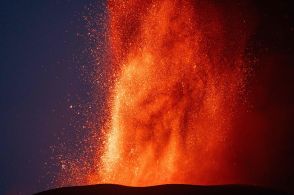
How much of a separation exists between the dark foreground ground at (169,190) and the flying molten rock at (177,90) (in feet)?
27.3

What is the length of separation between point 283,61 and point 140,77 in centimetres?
814

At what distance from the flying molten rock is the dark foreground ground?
8.32m

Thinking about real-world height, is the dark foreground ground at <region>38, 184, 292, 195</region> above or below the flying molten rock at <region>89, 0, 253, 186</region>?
below

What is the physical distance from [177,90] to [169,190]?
1237cm

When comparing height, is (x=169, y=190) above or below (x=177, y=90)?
below

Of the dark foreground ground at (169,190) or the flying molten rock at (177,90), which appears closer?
the dark foreground ground at (169,190)

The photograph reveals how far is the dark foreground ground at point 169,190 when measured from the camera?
1023 centimetres

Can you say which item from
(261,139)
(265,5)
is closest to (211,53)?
(265,5)

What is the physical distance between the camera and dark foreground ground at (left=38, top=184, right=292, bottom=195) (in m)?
10.2

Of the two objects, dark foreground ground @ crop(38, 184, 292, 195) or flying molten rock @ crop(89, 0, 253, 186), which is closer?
dark foreground ground @ crop(38, 184, 292, 195)

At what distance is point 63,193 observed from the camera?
10758mm

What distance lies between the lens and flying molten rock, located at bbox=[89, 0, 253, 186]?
809 inches

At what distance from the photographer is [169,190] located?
34.2ft

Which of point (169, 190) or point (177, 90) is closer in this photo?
point (169, 190)
